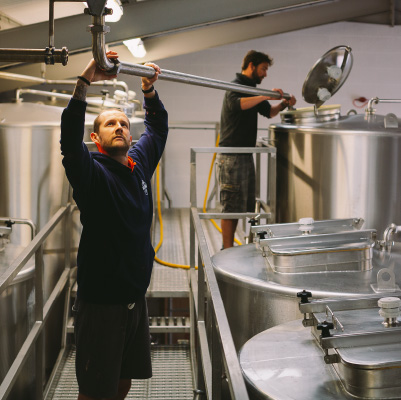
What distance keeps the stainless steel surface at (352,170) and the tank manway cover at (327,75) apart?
0.77 feet

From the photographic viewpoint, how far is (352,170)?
398 centimetres

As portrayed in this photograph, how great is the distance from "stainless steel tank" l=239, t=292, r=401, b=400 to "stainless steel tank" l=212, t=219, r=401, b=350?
1.98ft

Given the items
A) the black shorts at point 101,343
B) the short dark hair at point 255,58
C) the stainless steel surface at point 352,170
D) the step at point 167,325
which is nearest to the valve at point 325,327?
the black shorts at point 101,343

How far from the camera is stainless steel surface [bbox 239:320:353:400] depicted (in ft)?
5.69

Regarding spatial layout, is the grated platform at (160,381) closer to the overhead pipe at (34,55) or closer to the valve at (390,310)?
the valve at (390,310)

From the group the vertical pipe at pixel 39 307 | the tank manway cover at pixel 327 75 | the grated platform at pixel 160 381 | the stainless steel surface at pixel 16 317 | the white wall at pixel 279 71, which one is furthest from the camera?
the white wall at pixel 279 71

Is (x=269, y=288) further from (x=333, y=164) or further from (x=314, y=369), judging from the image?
(x=333, y=164)

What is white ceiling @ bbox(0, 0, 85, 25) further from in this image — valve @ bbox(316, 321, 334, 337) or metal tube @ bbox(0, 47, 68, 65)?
valve @ bbox(316, 321, 334, 337)

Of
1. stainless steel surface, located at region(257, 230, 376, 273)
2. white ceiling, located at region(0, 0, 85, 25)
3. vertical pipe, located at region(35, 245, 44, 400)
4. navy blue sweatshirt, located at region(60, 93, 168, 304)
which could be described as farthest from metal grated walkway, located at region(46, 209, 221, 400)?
white ceiling, located at region(0, 0, 85, 25)

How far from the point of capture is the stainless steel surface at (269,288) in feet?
8.80

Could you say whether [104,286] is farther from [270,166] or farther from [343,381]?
[270,166]

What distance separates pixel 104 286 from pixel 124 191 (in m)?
0.34

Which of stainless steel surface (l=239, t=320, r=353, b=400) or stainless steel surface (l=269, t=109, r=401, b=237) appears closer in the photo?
stainless steel surface (l=239, t=320, r=353, b=400)

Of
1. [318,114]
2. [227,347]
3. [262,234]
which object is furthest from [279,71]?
[227,347]
